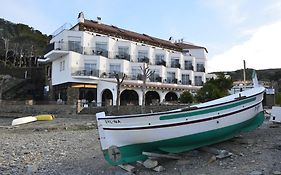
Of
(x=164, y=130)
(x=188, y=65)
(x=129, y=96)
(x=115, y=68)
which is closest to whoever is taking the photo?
(x=164, y=130)

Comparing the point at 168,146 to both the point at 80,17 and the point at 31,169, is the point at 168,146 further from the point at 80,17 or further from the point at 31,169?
the point at 80,17

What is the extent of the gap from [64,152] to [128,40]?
34939 mm

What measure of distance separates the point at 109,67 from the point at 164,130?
104 ft

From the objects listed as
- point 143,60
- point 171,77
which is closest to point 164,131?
point 143,60

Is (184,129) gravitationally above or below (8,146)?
above

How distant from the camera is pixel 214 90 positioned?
27.8 m

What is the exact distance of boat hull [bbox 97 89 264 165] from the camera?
8547 mm

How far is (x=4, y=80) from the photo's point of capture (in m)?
47.4

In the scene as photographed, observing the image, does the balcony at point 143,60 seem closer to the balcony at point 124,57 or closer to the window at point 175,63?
the balcony at point 124,57

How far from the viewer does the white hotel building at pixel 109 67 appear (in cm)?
3706

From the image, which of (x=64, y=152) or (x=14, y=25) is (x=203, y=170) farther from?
(x=14, y=25)

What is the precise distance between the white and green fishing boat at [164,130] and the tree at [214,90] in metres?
18.5

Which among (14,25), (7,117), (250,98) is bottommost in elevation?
(7,117)

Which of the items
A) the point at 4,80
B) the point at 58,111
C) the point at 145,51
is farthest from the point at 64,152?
the point at 4,80
